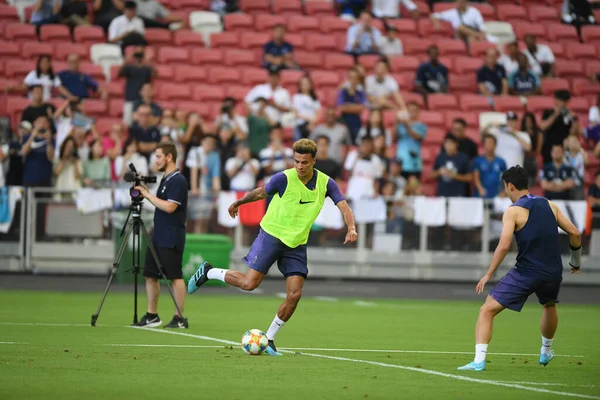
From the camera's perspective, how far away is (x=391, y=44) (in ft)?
96.5

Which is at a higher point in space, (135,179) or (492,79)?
(492,79)

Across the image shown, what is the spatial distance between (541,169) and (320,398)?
59.3ft

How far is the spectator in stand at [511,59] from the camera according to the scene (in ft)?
95.2

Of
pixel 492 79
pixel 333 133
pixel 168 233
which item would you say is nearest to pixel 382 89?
pixel 333 133

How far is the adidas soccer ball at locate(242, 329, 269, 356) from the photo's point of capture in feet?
37.5

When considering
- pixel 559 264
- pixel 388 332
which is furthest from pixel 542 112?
pixel 559 264

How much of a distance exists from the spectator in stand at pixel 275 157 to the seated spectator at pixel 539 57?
8.35 m

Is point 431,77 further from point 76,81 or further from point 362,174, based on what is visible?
point 76,81

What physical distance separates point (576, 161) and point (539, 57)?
5.15 metres

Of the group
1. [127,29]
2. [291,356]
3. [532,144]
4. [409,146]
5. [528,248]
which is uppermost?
[127,29]

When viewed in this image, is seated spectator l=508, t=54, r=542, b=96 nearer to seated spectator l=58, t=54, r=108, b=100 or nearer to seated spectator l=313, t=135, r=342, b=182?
seated spectator l=313, t=135, r=342, b=182

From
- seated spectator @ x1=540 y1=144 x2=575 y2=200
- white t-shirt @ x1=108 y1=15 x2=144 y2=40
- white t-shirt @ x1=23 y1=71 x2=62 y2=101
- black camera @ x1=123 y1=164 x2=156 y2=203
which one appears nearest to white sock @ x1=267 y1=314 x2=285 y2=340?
black camera @ x1=123 y1=164 x2=156 y2=203

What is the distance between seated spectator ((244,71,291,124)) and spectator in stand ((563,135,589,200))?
20.9ft

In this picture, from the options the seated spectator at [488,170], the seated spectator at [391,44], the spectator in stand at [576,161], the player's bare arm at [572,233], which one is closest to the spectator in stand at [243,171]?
the seated spectator at [488,170]
